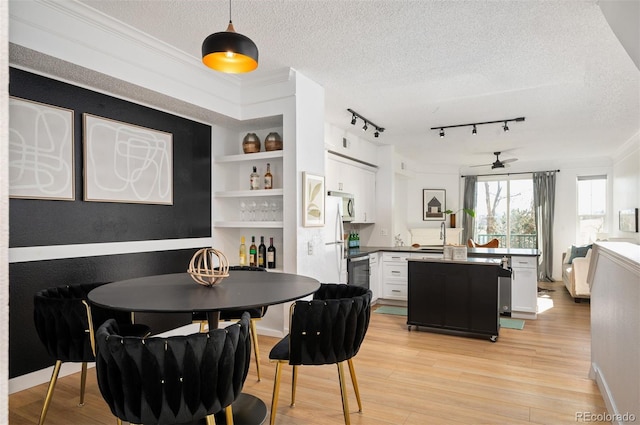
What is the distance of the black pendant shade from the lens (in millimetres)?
2139

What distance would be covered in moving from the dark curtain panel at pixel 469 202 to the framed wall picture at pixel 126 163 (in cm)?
772

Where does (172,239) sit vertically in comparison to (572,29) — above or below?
below

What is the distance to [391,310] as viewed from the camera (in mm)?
5688

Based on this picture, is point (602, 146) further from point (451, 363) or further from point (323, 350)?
point (323, 350)

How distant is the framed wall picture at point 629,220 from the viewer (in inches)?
255

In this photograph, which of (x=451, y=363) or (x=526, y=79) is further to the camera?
(x=526, y=79)

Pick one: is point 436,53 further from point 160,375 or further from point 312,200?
point 160,375

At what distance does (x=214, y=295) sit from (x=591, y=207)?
9336 millimetres

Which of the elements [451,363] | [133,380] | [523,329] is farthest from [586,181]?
[133,380]

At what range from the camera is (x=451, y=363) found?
140 inches

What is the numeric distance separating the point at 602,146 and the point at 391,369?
259 inches

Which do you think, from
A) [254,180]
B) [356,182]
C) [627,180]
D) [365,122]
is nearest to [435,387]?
[254,180]

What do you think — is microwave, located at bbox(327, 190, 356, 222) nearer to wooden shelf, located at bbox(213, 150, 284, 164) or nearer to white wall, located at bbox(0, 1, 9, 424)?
wooden shelf, located at bbox(213, 150, 284, 164)

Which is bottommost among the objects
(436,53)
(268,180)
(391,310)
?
(391,310)
